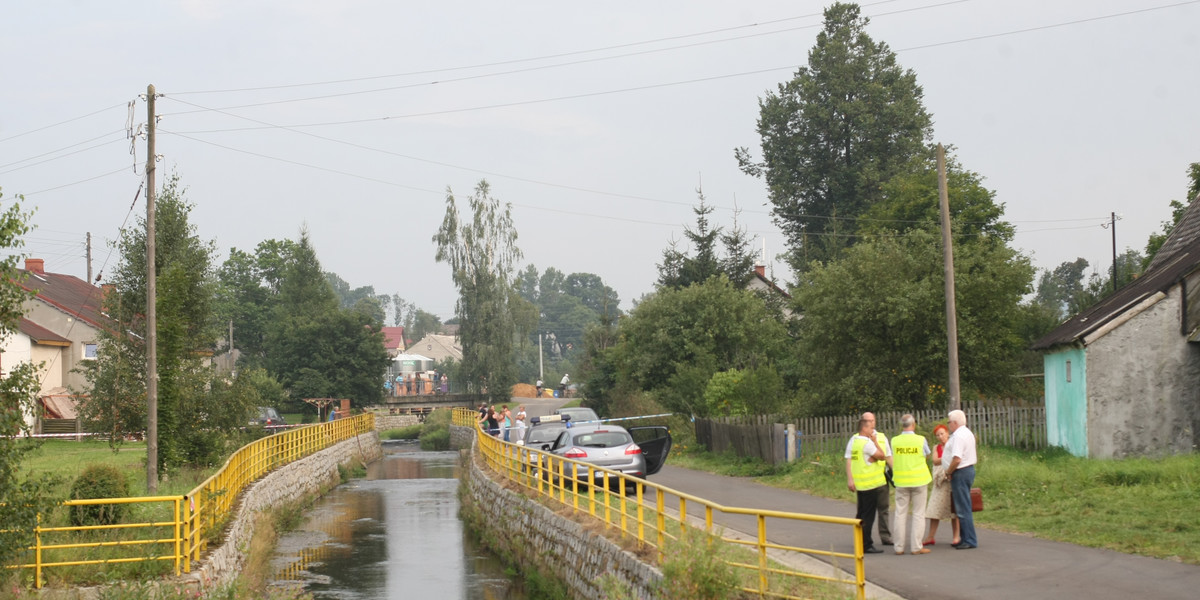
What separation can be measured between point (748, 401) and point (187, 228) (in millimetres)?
18089

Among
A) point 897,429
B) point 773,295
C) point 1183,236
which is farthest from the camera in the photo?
point 773,295

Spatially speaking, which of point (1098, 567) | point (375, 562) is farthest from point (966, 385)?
point (1098, 567)

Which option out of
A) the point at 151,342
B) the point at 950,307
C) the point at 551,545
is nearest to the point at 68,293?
the point at 151,342

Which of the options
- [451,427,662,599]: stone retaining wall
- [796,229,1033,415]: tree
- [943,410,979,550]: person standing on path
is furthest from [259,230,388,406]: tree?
[943,410,979,550]: person standing on path

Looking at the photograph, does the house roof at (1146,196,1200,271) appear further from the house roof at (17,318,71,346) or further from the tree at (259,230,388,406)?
the tree at (259,230,388,406)

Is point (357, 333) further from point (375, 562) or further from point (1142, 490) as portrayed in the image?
point (1142, 490)

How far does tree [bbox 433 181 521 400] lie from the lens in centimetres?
7100

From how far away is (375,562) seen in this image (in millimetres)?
21156

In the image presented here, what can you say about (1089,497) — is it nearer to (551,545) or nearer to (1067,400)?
(1067,400)

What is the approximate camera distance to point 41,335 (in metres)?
49.2

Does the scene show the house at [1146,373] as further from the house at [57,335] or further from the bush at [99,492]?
the house at [57,335]

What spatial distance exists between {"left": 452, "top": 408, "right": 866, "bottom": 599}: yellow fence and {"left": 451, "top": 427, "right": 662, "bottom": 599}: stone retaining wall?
33cm

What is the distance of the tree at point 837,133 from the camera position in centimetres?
5894

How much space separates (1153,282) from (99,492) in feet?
66.0
